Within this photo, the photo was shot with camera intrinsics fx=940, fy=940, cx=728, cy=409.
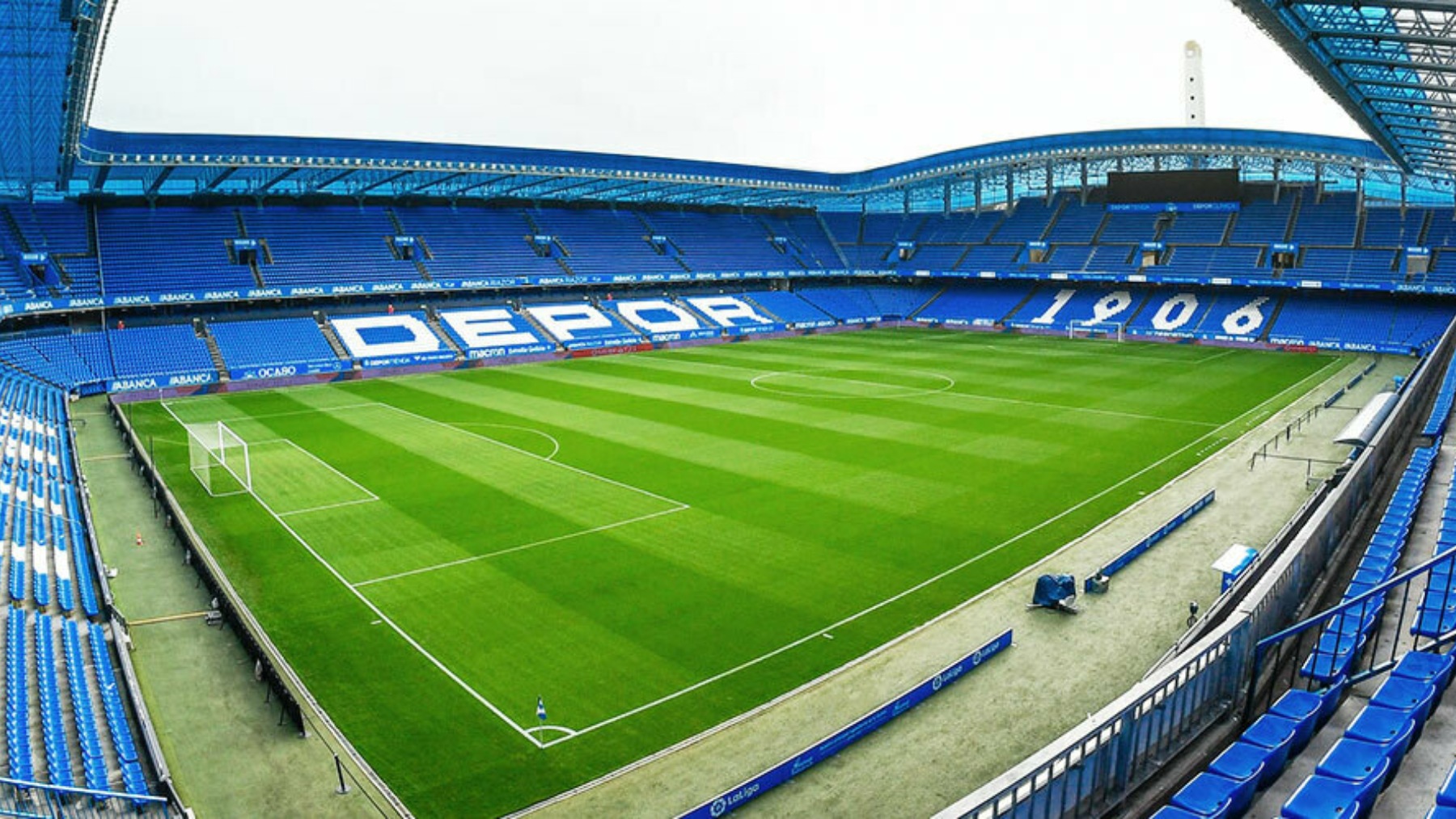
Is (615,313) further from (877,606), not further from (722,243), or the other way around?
(877,606)

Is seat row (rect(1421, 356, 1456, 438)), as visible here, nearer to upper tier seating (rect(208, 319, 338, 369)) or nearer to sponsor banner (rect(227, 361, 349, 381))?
sponsor banner (rect(227, 361, 349, 381))

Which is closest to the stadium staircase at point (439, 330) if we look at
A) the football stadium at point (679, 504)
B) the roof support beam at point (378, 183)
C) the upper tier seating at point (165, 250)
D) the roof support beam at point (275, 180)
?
the football stadium at point (679, 504)

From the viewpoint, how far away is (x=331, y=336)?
49.8 m

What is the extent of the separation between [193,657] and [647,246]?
5441 cm

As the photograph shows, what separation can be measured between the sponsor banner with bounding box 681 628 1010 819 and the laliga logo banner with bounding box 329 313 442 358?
133 ft

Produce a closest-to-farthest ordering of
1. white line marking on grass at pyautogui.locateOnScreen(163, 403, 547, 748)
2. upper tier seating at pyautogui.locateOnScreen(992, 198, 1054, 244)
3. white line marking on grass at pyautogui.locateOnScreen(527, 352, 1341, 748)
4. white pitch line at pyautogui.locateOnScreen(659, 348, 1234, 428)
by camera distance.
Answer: white line marking on grass at pyautogui.locateOnScreen(163, 403, 547, 748), white line marking on grass at pyautogui.locateOnScreen(527, 352, 1341, 748), white pitch line at pyautogui.locateOnScreen(659, 348, 1234, 428), upper tier seating at pyautogui.locateOnScreen(992, 198, 1054, 244)

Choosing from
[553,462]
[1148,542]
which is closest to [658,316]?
[553,462]

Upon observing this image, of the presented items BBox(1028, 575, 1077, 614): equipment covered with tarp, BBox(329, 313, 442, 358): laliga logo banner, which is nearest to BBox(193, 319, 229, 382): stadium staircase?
BBox(329, 313, 442, 358): laliga logo banner

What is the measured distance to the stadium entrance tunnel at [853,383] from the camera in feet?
128

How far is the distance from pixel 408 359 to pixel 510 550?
103 feet

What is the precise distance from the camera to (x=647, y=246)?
Result: 6750 cm

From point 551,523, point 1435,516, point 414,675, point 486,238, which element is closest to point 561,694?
point 414,675

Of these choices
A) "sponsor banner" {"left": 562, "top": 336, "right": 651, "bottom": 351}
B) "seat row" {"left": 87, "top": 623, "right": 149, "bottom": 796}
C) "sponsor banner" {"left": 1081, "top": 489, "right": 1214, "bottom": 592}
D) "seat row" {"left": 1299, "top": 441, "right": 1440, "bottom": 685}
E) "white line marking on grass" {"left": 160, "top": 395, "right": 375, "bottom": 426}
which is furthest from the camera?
"sponsor banner" {"left": 562, "top": 336, "right": 651, "bottom": 351}

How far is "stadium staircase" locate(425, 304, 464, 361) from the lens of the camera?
5078 centimetres
